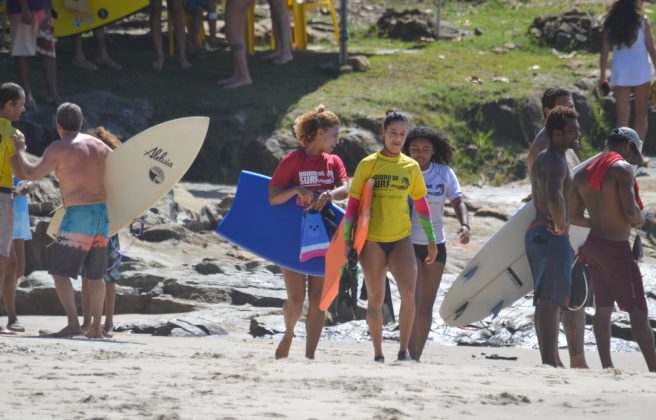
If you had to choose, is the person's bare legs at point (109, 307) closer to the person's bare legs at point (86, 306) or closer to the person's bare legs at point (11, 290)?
the person's bare legs at point (86, 306)

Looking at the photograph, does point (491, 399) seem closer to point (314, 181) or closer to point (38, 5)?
point (314, 181)

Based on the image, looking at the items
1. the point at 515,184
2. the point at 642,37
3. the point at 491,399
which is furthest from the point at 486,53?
the point at 491,399

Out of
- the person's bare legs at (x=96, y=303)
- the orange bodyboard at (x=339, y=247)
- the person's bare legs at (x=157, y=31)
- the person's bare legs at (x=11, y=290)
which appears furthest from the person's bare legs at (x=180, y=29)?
the orange bodyboard at (x=339, y=247)

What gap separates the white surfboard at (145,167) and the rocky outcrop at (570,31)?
9.20 meters

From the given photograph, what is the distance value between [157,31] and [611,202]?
891cm

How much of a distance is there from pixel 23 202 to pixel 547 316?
3.75m

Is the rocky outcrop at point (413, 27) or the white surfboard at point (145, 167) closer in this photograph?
the white surfboard at point (145, 167)

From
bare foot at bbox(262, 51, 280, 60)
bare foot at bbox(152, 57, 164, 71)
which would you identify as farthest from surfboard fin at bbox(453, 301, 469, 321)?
bare foot at bbox(262, 51, 280, 60)

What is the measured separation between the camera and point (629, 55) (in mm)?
12227

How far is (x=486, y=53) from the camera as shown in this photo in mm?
17703

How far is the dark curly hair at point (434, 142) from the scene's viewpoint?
27.2ft

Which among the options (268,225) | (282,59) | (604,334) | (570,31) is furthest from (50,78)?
(604,334)

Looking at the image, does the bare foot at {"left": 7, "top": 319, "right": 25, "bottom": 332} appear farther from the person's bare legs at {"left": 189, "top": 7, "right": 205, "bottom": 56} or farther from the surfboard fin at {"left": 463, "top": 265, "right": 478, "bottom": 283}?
the person's bare legs at {"left": 189, "top": 7, "right": 205, "bottom": 56}

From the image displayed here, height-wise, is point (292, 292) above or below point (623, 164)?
Answer: below
